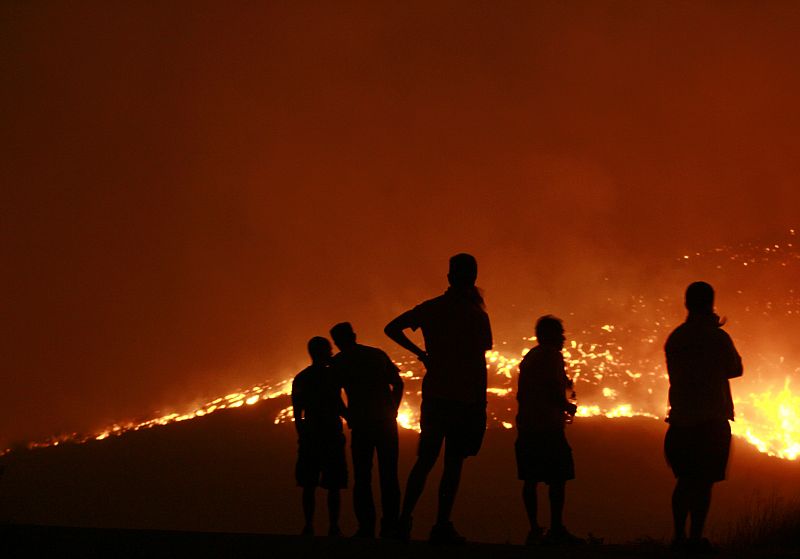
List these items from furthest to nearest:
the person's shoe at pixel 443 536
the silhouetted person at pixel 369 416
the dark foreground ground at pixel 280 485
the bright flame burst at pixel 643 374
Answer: the bright flame burst at pixel 643 374, the dark foreground ground at pixel 280 485, the silhouetted person at pixel 369 416, the person's shoe at pixel 443 536

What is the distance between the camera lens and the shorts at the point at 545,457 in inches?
344

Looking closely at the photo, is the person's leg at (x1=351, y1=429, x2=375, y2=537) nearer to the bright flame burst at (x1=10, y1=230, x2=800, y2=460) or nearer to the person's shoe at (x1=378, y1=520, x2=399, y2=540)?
the person's shoe at (x1=378, y1=520, x2=399, y2=540)

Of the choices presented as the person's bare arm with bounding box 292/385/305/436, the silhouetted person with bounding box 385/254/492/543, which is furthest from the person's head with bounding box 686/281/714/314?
the person's bare arm with bounding box 292/385/305/436

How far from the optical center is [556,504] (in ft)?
28.5

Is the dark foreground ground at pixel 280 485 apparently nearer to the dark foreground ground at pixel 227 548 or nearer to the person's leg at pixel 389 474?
the person's leg at pixel 389 474

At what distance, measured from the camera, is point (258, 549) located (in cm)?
666

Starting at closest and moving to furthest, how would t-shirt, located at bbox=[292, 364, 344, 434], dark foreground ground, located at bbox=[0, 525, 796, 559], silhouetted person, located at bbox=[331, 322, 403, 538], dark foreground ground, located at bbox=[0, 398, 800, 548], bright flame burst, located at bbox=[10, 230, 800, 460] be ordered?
dark foreground ground, located at bbox=[0, 525, 796, 559] → silhouetted person, located at bbox=[331, 322, 403, 538] → t-shirt, located at bbox=[292, 364, 344, 434] → dark foreground ground, located at bbox=[0, 398, 800, 548] → bright flame burst, located at bbox=[10, 230, 800, 460]

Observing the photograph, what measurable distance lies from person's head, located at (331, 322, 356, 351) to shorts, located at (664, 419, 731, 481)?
10.1 feet

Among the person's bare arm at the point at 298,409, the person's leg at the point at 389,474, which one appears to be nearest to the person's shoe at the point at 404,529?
the person's leg at the point at 389,474

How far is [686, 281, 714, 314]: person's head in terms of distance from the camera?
25.2 feet

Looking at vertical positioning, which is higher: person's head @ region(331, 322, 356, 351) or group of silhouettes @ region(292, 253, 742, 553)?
person's head @ region(331, 322, 356, 351)

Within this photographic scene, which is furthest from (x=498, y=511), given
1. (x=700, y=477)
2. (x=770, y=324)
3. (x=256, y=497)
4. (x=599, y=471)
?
(x=700, y=477)

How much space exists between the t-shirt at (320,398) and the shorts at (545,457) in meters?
1.82

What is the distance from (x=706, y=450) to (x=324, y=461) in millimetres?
3687
